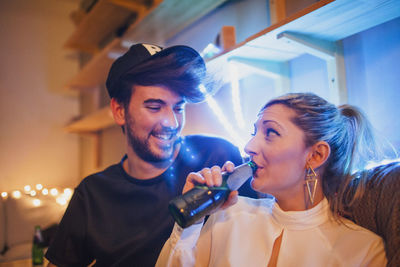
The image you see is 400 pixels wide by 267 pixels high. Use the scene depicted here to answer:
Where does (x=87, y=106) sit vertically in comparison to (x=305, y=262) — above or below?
above

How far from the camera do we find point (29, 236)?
82.4 inches

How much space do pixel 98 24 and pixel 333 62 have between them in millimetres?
2019

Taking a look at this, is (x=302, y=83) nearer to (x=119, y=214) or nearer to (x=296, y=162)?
(x=296, y=162)

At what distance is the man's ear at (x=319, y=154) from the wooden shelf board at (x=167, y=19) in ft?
3.30

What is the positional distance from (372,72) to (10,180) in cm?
267

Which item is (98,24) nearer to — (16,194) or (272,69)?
(16,194)

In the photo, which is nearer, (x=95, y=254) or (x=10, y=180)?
(x=95, y=254)

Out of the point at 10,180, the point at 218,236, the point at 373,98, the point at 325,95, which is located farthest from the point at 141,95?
the point at 10,180

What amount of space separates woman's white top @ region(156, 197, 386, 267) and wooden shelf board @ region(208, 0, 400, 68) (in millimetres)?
541

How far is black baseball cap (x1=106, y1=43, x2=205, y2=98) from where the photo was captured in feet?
3.54

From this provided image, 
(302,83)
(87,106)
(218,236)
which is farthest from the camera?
(87,106)

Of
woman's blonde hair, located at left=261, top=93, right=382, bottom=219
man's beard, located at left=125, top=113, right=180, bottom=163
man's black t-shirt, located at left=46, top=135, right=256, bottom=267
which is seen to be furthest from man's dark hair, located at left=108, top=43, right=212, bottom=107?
woman's blonde hair, located at left=261, top=93, right=382, bottom=219

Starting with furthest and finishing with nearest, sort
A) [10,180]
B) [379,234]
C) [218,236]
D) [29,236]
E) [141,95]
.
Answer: [10,180] → [29,236] → [141,95] → [218,236] → [379,234]

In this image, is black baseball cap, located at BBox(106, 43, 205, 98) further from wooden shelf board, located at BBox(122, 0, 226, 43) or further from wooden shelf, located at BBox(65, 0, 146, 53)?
wooden shelf, located at BBox(65, 0, 146, 53)
